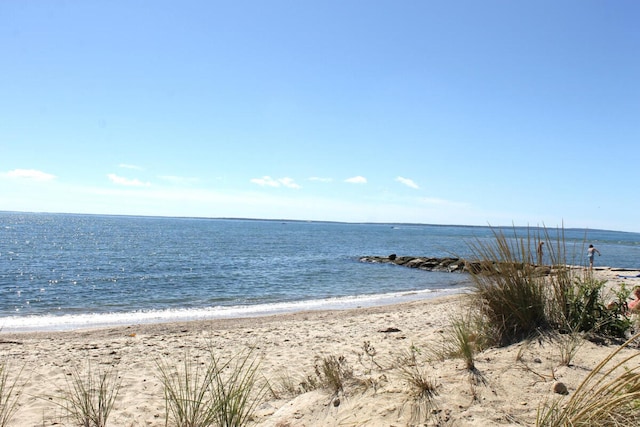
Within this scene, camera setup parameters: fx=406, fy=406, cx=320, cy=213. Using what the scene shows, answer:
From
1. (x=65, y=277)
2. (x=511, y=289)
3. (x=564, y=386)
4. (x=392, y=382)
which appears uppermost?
(x=511, y=289)

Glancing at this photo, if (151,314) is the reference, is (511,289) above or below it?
above

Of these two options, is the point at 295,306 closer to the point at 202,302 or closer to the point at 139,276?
the point at 202,302

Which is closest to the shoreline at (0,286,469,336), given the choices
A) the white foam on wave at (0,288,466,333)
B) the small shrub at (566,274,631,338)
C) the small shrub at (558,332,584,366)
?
the white foam on wave at (0,288,466,333)

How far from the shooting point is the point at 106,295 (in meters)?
19.7

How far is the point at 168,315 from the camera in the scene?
15.8 meters

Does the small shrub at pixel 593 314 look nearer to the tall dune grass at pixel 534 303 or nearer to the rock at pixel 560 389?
the tall dune grass at pixel 534 303

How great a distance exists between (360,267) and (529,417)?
31.5m

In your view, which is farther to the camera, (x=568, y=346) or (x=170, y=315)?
(x=170, y=315)

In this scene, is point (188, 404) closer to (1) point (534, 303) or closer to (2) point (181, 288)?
(1) point (534, 303)

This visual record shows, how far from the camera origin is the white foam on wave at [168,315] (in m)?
13.8

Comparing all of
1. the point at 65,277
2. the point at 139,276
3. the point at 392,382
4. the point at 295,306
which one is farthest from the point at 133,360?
the point at 65,277

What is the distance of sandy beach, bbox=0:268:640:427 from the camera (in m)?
3.71

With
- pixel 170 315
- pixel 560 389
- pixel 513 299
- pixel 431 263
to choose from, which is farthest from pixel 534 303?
pixel 431 263

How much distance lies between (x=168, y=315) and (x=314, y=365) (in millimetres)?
11239
